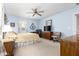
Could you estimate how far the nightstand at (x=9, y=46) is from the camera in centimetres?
191

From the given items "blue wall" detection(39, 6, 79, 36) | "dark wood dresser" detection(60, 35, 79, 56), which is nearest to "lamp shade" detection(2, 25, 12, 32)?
"blue wall" detection(39, 6, 79, 36)

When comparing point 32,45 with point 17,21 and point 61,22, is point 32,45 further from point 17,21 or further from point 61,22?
point 61,22

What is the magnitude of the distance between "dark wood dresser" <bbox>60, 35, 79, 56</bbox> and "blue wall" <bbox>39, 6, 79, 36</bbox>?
9cm

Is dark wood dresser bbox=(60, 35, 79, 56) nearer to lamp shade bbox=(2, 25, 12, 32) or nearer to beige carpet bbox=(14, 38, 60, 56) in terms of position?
beige carpet bbox=(14, 38, 60, 56)

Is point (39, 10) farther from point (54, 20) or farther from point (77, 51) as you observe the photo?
point (77, 51)

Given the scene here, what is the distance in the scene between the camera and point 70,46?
192 cm

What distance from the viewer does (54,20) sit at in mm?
2027

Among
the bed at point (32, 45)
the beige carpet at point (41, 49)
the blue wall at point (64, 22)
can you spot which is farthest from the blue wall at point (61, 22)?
the beige carpet at point (41, 49)

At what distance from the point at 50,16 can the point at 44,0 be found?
27cm

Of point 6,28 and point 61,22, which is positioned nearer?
point 6,28

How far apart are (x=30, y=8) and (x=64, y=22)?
572 mm

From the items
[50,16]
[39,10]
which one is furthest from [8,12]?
[50,16]

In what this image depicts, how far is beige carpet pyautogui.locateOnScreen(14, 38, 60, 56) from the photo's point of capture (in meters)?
1.91

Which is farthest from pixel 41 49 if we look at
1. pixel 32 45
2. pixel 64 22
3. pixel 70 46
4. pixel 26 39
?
pixel 64 22
